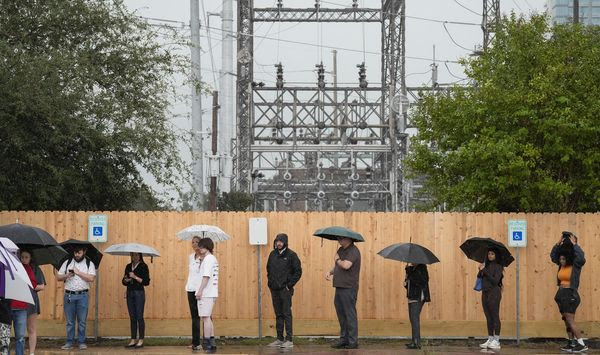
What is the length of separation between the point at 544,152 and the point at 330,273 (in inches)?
273

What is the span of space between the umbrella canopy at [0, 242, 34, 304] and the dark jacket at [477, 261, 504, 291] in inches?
345

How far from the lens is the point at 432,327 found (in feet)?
69.2

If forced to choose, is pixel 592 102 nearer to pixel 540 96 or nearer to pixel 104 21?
pixel 540 96

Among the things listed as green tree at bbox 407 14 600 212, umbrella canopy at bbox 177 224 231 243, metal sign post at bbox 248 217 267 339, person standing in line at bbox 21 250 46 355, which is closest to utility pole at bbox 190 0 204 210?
green tree at bbox 407 14 600 212

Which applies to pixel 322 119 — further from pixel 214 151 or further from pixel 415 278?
pixel 415 278

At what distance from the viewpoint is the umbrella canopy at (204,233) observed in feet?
64.4

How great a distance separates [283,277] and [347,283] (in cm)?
105

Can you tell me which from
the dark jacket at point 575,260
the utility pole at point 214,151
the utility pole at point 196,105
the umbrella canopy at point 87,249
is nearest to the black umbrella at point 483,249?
the dark jacket at point 575,260

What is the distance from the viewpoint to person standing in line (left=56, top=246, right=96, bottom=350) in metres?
19.3

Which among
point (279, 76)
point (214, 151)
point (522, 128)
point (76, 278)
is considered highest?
point (279, 76)

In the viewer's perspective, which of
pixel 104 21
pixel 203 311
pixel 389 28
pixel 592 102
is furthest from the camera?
pixel 389 28

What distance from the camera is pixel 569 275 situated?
19.1 meters

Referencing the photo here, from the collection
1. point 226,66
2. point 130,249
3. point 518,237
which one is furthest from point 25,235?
point 226,66

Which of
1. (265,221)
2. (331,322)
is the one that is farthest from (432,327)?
(265,221)
